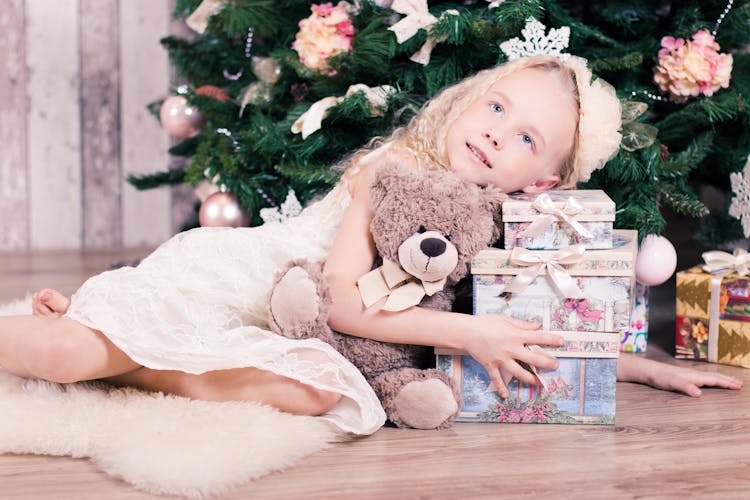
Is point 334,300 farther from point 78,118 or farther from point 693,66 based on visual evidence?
point 78,118

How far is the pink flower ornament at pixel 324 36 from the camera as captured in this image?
6.14 feet

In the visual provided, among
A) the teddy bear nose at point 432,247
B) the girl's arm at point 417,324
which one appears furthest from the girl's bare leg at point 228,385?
the teddy bear nose at point 432,247

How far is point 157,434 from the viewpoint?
4.08 feet

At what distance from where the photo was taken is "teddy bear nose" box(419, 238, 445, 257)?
4.31ft

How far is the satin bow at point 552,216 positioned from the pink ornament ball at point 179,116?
1.13 meters

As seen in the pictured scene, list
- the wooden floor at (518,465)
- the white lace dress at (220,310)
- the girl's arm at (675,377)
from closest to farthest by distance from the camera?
1. the wooden floor at (518,465)
2. the white lace dress at (220,310)
3. the girl's arm at (675,377)

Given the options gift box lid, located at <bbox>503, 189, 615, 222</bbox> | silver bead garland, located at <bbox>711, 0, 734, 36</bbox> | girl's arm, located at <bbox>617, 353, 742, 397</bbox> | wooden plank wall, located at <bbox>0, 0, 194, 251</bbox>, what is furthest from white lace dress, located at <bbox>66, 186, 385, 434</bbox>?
wooden plank wall, located at <bbox>0, 0, 194, 251</bbox>

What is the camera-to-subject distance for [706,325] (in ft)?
5.76

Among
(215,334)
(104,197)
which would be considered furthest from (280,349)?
(104,197)

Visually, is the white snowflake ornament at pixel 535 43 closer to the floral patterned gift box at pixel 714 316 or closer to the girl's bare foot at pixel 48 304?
the floral patterned gift box at pixel 714 316

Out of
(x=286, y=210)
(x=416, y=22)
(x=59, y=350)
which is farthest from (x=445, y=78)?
(x=59, y=350)

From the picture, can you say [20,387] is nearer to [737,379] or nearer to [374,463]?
[374,463]

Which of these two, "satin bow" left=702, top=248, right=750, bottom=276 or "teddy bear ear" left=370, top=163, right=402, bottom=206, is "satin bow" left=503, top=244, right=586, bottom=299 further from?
"satin bow" left=702, top=248, right=750, bottom=276

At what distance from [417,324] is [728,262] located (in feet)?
2.38
